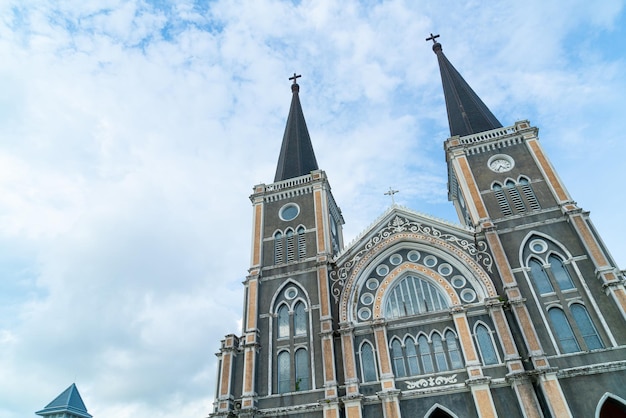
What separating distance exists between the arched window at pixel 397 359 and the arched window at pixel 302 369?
459cm

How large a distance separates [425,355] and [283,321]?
8.15 m

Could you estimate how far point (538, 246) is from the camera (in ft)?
73.4

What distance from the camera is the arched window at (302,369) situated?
2178 cm

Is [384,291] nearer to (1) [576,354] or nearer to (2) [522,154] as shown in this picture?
(1) [576,354]

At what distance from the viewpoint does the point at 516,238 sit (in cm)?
2284

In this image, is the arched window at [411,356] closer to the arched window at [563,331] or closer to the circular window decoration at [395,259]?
the circular window decoration at [395,259]

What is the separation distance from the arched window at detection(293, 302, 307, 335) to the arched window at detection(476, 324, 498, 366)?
9045 millimetres

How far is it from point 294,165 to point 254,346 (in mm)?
15197

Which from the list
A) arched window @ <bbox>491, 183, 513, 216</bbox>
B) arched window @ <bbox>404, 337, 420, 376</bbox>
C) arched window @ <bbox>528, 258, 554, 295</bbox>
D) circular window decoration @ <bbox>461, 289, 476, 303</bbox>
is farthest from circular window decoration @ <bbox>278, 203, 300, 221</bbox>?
arched window @ <bbox>528, 258, 554, 295</bbox>

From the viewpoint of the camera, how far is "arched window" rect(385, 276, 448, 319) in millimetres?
22266

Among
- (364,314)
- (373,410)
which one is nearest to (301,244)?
(364,314)

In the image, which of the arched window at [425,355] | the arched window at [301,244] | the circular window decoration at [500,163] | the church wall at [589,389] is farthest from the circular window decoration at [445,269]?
the arched window at [301,244]

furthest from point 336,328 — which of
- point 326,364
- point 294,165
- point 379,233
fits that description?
point 294,165

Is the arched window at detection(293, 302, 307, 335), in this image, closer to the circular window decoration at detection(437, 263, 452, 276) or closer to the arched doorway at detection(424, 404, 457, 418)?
the arched doorway at detection(424, 404, 457, 418)
